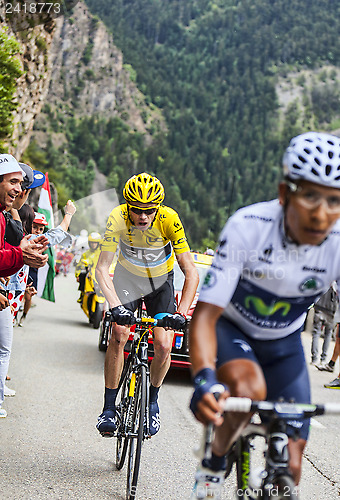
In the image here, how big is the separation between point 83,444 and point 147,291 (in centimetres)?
143

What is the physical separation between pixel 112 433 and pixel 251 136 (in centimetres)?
19802

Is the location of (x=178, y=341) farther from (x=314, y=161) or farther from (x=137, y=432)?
(x=314, y=161)

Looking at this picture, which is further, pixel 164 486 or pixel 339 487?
pixel 339 487

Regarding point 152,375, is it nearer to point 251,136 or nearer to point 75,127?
point 75,127

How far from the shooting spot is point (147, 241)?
538 centimetres

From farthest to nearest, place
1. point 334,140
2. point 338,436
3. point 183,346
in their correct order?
point 183,346
point 338,436
point 334,140

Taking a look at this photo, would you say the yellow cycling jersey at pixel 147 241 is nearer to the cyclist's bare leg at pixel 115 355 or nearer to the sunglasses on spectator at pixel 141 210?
the sunglasses on spectator at pixel 141 210

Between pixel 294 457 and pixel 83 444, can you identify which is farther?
pixel 83 444

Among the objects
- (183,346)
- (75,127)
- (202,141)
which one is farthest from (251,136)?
(183,346)

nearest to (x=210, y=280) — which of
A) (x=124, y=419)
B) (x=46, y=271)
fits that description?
(x=124, y=419)

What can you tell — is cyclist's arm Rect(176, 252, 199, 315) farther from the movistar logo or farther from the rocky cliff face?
the rocky cliff face

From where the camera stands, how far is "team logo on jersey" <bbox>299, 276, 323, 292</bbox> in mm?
2777

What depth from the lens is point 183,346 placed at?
9375mm

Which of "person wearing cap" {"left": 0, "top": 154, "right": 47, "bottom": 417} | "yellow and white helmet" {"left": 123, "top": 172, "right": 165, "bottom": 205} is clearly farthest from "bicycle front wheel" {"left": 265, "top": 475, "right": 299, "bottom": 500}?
"yellow and white helmet" {"left": 123, "top": 172, "right": 165, "bottom": 205}
